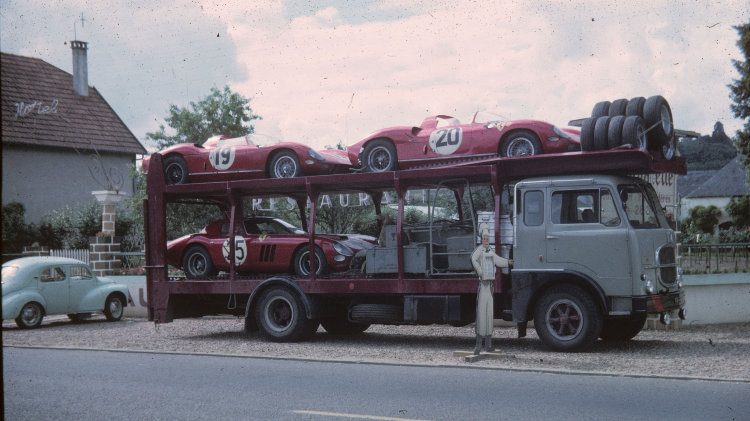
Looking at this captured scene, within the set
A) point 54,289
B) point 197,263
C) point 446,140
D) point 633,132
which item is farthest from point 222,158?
point 633,132

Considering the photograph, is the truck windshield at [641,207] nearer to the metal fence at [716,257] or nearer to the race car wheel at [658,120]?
the race car wheel at [658,120]

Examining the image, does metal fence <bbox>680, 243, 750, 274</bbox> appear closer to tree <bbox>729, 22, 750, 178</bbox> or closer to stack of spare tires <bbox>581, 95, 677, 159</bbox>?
stack of spare tires <bbox>581, 95, 677, 159</bbox>

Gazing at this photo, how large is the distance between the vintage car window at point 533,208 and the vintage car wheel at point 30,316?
458 inches

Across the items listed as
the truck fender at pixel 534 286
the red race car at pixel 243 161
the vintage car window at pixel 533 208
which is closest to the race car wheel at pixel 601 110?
the vintage car window at pixel 533 208

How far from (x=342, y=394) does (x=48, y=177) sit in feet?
110

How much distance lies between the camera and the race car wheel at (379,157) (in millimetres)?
13664

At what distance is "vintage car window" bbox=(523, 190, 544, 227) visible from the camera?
1227cm

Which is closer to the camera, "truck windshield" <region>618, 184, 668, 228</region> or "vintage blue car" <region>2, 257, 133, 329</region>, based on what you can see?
"truck windshield" <region>618, 184, 668, 228</region>

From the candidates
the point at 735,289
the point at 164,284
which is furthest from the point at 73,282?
the point at 735,289

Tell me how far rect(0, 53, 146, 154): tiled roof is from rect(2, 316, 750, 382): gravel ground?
13.3m

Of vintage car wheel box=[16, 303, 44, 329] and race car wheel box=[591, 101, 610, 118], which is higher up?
race car wheel box=[591, 101, 610, 118]

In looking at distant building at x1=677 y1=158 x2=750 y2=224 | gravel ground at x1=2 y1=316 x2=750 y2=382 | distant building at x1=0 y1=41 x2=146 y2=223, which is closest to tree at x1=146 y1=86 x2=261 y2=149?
distant building at x1=0 y1=41 x2=146 y2=223

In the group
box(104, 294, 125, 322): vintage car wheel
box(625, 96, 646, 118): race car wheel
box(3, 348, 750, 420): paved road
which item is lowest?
box(104, 294, 125, 322): vintage car wheel

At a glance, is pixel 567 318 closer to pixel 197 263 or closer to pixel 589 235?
pixel 589 235
